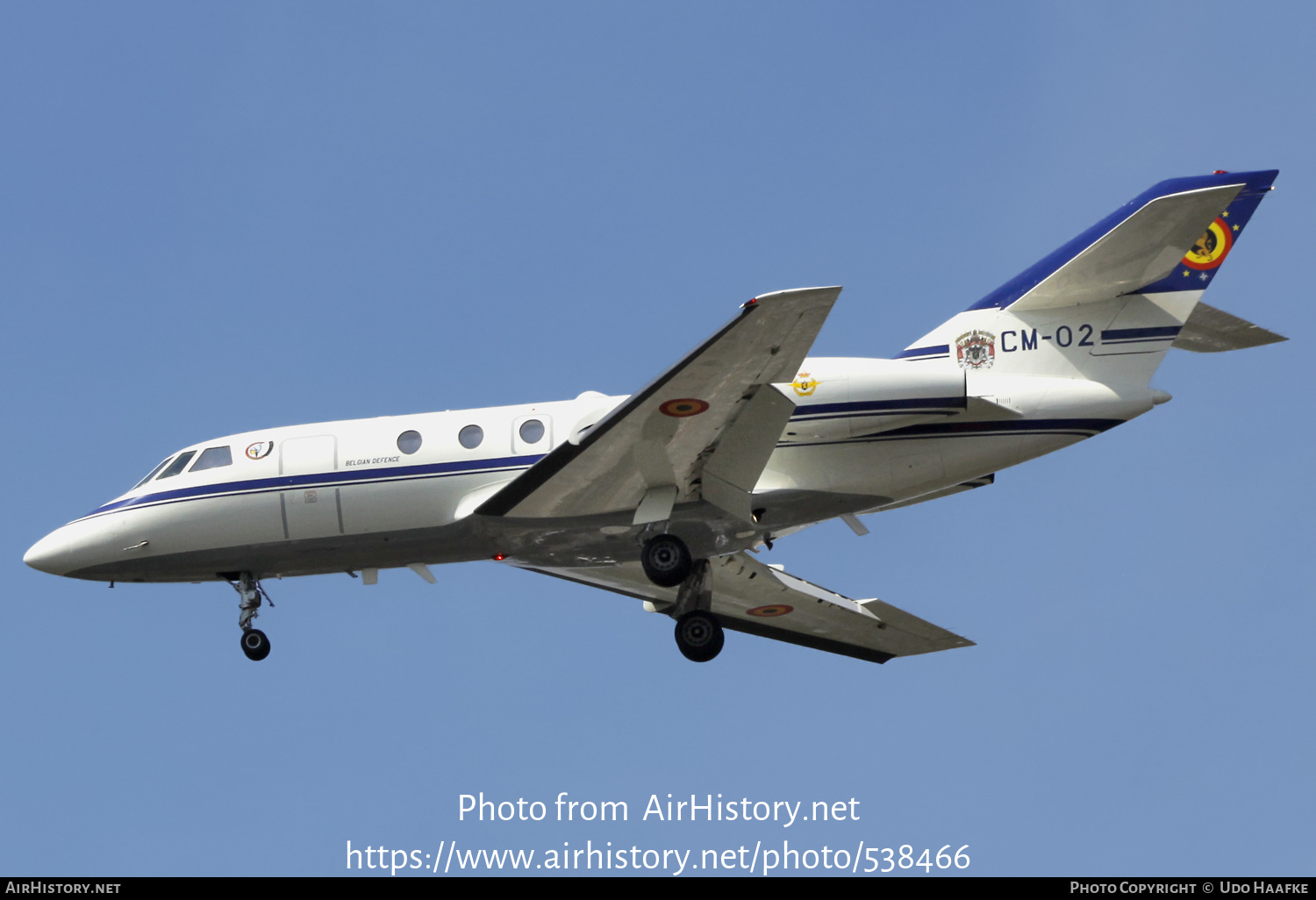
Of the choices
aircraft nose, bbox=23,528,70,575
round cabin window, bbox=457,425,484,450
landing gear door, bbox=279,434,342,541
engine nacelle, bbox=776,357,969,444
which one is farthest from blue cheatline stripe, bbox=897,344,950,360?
aircraft nose, bbox=23,528,70,575

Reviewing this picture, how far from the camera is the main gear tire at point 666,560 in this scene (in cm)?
2111

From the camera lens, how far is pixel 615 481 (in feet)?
68.4

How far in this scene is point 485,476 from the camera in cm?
2178

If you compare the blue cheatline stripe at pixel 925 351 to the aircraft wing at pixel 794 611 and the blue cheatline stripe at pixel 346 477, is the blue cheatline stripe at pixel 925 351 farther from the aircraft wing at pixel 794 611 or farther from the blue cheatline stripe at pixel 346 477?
the blue cheatline stripe at pixel 346 477

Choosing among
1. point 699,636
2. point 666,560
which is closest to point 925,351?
point 666,560

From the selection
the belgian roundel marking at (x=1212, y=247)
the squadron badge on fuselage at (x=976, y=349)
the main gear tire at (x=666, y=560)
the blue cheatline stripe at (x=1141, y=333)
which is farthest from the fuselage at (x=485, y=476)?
the belgian roundel marking at (x=1212, y=247)

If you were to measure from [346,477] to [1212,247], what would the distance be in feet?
39.4

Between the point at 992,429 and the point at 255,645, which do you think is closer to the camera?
the point at 992,429

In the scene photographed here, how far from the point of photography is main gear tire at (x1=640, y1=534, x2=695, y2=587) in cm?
2111

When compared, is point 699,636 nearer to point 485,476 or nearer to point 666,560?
point 666,560

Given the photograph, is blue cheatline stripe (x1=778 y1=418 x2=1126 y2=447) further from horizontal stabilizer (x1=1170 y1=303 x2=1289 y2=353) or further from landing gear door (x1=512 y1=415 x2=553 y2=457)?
landing gear door (x1=512 y1=415 x2=553 y2=457)

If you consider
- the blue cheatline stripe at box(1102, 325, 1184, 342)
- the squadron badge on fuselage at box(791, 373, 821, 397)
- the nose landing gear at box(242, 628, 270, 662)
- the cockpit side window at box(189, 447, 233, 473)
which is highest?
the blue cheatline stripe at box(1102, 325, 1184, 342)

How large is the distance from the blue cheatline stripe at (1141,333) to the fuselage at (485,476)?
738mm

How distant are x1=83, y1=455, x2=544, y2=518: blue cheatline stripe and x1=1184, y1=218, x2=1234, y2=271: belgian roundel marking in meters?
9.03
